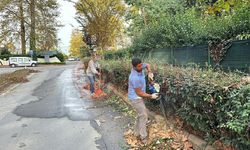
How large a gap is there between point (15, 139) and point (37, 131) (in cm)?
73

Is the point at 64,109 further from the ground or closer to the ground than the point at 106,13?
closer to the ground

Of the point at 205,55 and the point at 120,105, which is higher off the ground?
the point at 205,55

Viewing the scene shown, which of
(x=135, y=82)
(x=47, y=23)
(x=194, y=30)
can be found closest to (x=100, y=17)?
(x=194, y=30)

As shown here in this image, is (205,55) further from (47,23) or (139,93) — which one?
(47,23)

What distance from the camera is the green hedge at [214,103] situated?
4.00 m

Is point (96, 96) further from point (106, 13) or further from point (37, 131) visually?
point (106, 13)

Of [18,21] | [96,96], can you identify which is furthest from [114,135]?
[18,21]

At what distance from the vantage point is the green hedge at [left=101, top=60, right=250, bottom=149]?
13.1 ft

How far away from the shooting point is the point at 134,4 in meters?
26.2

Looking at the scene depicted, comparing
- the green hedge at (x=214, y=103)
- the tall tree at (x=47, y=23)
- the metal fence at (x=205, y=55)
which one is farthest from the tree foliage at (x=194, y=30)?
the tall tree at (x=47, y=23)

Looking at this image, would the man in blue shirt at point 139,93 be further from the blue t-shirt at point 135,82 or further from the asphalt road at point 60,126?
the asphalt road at point 60,126

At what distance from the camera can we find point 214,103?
4.59m

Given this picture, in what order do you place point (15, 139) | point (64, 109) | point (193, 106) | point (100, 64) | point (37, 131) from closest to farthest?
1. point (193, 106)
2. point (15, 139)
3. point (37, 131)
4. point (64, 109)
5. point (100, 64)

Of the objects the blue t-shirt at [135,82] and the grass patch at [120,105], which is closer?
the blue t-shirt at [135,82]
